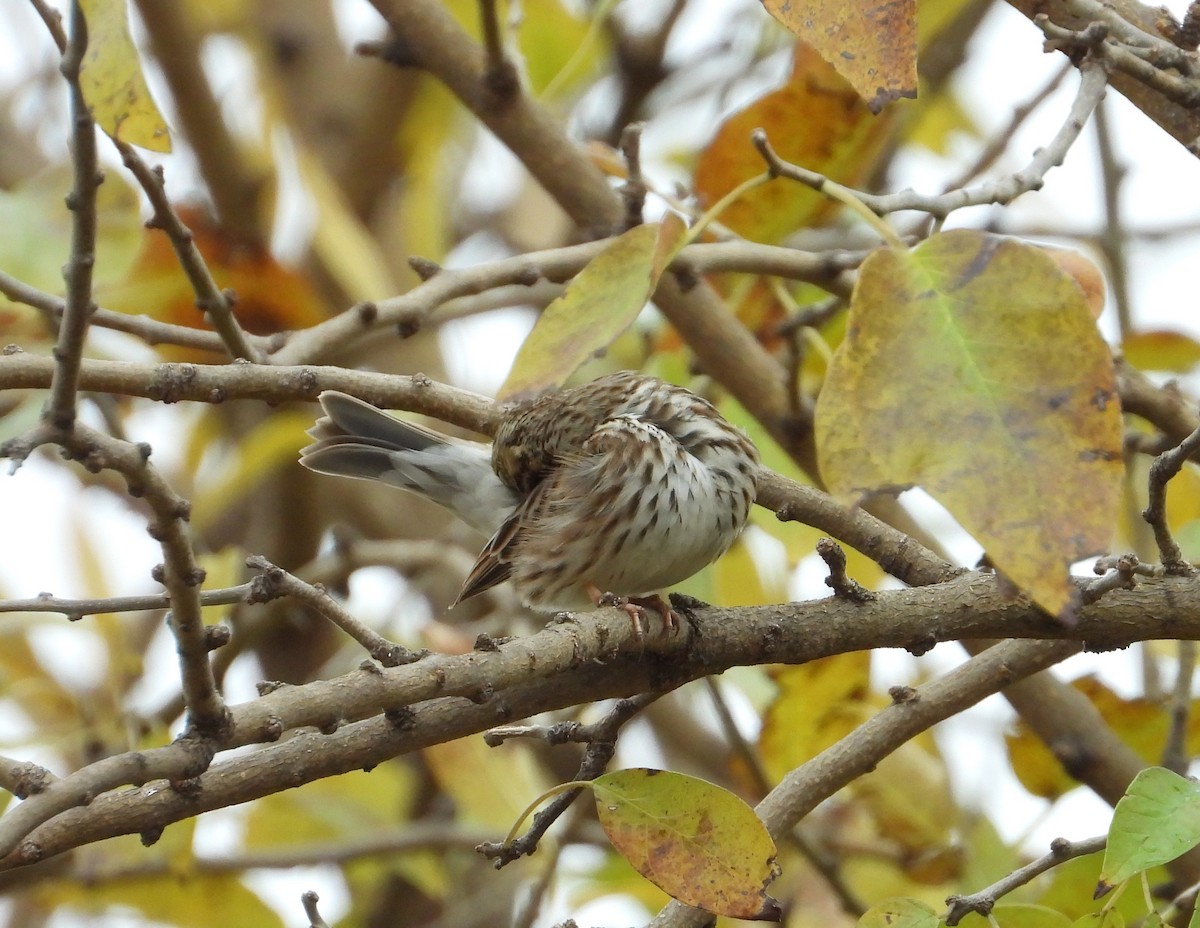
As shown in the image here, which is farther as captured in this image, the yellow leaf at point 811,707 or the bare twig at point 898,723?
the yellow leaf at point 811,707

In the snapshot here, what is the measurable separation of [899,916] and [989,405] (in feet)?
2.25

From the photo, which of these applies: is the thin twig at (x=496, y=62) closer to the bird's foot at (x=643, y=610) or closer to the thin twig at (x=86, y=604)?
the bird's foot at (x=643, y=610)

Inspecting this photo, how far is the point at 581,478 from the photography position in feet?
8.46

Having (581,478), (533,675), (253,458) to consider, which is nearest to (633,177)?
(581,478)

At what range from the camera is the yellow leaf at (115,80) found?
43.8 inches

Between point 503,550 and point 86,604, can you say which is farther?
point 503,550

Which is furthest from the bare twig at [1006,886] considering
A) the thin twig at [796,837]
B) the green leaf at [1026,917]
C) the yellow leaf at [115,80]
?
the yellow leaf at [115,80]

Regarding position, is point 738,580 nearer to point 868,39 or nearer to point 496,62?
point 496,62

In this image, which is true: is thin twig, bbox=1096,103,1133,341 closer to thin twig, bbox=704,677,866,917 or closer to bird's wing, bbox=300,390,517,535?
thin twig, bbox=704,677,866,917

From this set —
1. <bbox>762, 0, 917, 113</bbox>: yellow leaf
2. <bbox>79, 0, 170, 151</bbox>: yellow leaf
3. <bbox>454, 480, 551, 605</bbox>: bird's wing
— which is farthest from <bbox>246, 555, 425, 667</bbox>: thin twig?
<bbox>454, 480, 551, 605</bbox>: bird's wing

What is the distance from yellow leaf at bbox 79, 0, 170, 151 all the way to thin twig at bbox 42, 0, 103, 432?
12 millimetres

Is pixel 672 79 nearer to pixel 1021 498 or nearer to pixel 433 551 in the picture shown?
pixel 433 551

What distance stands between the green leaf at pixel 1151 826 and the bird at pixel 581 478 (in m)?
1.01

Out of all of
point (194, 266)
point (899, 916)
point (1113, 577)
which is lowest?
point (899, 916)
